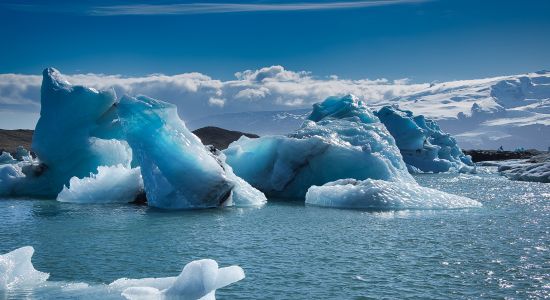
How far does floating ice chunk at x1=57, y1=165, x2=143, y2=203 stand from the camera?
18.5 metres

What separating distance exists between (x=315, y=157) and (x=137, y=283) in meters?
13.7

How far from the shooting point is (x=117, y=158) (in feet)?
69.7

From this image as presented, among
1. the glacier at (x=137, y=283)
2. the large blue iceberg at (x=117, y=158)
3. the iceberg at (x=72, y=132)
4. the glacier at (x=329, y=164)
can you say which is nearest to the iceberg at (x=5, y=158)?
the large blue iceberg at (x=117, y=158)

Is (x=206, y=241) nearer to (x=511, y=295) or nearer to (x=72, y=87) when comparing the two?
(x=511, y=295)

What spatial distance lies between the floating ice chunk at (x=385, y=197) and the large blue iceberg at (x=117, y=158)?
2.32 meters

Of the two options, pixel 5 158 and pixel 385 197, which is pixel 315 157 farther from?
pixel 5 158

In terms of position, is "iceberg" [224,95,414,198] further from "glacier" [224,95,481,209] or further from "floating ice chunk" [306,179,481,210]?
"floating ice chunk" [306,179,481,210]

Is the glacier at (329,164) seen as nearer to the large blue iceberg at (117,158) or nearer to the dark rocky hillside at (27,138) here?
the large blue iceberg at (117,158)

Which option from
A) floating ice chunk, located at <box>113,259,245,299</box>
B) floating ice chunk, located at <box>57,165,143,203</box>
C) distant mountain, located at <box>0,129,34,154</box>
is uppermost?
distant mountain, located at <box>0,129,34,154</box>

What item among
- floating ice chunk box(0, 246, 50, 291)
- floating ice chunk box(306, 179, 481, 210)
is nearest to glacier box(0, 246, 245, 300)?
floating ice chunk box(0, 246, 50, 291)

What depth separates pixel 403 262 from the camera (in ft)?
29.8

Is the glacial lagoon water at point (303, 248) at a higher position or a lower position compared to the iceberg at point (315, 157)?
lower

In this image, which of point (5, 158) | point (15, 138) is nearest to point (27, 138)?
point (15, 138)

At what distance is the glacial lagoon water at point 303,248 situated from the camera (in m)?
7.50
